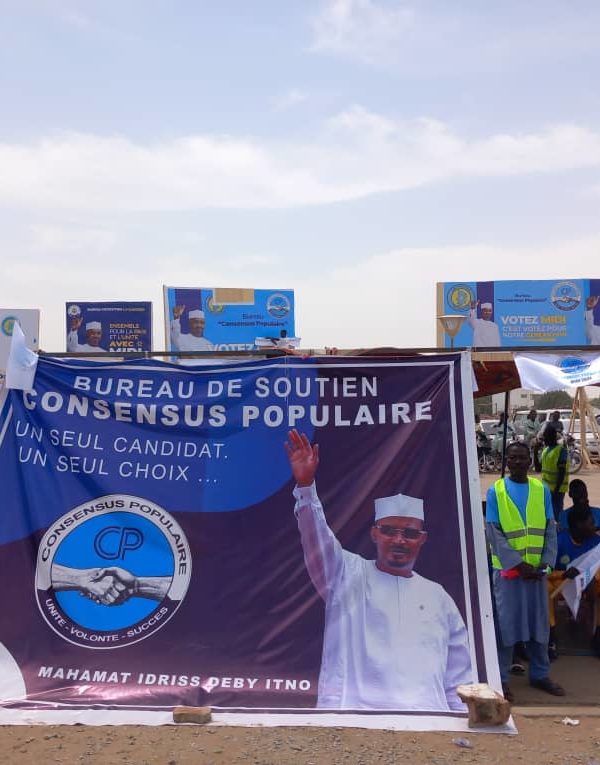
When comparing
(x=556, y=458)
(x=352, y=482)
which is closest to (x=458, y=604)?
(x=352, y=482)

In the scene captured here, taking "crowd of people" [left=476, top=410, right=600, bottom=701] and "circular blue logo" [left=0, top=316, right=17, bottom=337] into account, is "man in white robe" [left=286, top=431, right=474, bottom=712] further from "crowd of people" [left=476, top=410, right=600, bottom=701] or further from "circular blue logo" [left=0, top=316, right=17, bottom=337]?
"circular blue logo" [left=0, top=316, right=17, bottom=337]

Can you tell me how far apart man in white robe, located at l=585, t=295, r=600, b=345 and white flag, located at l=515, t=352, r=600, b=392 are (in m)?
14.4

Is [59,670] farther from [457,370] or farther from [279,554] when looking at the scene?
[457,370]

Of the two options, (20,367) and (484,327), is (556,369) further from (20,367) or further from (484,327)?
(484,327)

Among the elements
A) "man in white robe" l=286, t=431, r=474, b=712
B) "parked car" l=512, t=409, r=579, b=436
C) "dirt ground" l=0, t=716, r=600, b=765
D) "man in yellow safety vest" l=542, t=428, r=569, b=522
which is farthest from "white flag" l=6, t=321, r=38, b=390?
"parked car" l=512, t=409, r=579, b=436

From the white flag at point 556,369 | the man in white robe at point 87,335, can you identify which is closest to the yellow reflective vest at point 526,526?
the white flag at point 556,369

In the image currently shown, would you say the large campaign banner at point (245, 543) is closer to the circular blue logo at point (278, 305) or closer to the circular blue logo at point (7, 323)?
the circular blue logo at point (7, 323)

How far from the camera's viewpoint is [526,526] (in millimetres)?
5230

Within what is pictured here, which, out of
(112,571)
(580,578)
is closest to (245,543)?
(112,571)

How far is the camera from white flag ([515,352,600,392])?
5.68 metres

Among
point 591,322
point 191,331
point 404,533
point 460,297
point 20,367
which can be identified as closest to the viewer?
point 404,533

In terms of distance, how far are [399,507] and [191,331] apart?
1336 centimetres

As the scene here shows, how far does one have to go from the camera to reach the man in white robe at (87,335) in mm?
17281

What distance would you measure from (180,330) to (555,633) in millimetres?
12985
